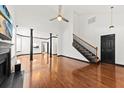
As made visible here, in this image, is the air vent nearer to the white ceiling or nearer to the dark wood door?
the dark wood door

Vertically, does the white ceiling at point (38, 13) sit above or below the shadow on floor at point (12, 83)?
above

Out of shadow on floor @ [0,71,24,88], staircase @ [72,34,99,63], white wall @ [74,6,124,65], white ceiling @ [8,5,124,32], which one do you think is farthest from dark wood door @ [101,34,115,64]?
shadow on floor @ [0,71,24,88]

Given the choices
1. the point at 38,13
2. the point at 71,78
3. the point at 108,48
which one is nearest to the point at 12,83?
the point at 71,78

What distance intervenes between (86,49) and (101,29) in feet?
5.35

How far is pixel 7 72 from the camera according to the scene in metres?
5.31

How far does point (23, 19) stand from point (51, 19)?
147cm

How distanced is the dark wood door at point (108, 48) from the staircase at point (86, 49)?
48cm

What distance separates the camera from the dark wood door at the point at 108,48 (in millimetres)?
9344

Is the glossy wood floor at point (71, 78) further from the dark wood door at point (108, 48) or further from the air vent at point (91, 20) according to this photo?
the air vent at point (91, 20)

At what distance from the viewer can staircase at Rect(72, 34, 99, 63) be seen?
10164 mm

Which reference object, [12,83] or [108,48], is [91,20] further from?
[12,83]

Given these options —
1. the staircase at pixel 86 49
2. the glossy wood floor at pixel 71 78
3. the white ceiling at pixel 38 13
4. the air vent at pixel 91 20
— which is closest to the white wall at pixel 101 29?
the air vent at pixel 91 20

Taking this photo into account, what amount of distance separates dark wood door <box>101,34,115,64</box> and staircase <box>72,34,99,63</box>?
1.57 ft
